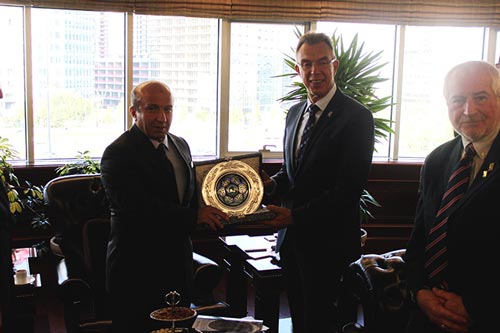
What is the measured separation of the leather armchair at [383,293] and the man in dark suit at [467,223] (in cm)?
7

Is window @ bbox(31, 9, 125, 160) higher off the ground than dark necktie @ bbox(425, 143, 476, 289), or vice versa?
window @ bbox(31, 9, 125, 160)

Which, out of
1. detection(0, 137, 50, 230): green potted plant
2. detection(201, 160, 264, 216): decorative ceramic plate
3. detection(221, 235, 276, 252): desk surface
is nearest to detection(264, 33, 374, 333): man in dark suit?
detection(201, 160, 264, 216): decorative ceramic plate

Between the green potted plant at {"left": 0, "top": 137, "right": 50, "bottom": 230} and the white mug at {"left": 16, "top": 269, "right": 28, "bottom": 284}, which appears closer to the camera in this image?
the white mug at {"left": 16, "top": 269, "right": 28, "bottom": 284}

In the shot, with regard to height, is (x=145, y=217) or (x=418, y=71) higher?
(x=418, y=71)

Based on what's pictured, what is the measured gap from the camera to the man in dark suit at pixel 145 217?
7.70ft

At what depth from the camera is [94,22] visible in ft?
14.7

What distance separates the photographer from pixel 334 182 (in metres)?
2.33

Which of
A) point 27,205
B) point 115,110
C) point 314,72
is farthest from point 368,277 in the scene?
point 115,110

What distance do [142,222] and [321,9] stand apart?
309 cm

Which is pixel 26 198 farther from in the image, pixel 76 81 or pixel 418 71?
pixel 418 71

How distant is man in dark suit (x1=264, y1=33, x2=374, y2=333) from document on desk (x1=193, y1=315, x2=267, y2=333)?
46cm

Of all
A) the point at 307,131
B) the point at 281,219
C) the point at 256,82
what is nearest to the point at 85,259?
the point at 281,219

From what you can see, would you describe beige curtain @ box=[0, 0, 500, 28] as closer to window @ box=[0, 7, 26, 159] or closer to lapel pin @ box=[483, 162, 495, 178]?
window @ box=[0, 7, 26, 159]

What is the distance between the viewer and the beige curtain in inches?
173
